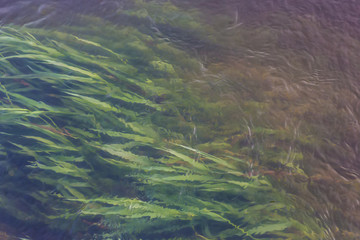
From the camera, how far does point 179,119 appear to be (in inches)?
34.4

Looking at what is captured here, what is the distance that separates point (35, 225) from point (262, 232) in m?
0.79

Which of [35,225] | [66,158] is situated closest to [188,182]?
[66,158]

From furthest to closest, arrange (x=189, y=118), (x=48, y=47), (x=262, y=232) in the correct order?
(x=48, y=47), (x=189, y=118), (x=262, y=232)

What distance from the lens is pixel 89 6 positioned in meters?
0.99

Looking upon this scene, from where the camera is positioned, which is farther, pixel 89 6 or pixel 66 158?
pixel 89 6

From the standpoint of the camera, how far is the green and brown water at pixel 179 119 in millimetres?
800

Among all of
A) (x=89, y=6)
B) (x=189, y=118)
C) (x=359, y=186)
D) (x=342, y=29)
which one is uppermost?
(x=89, y=6)

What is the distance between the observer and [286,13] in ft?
3.05

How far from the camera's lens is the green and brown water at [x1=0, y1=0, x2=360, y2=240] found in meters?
0.80

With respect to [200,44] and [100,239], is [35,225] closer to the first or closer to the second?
[100,239]

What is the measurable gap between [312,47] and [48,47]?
1.05m

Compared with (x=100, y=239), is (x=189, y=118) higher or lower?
higher

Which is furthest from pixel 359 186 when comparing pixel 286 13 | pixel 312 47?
pixel 286 13

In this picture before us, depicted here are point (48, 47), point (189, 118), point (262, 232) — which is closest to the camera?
point (262, 232)
